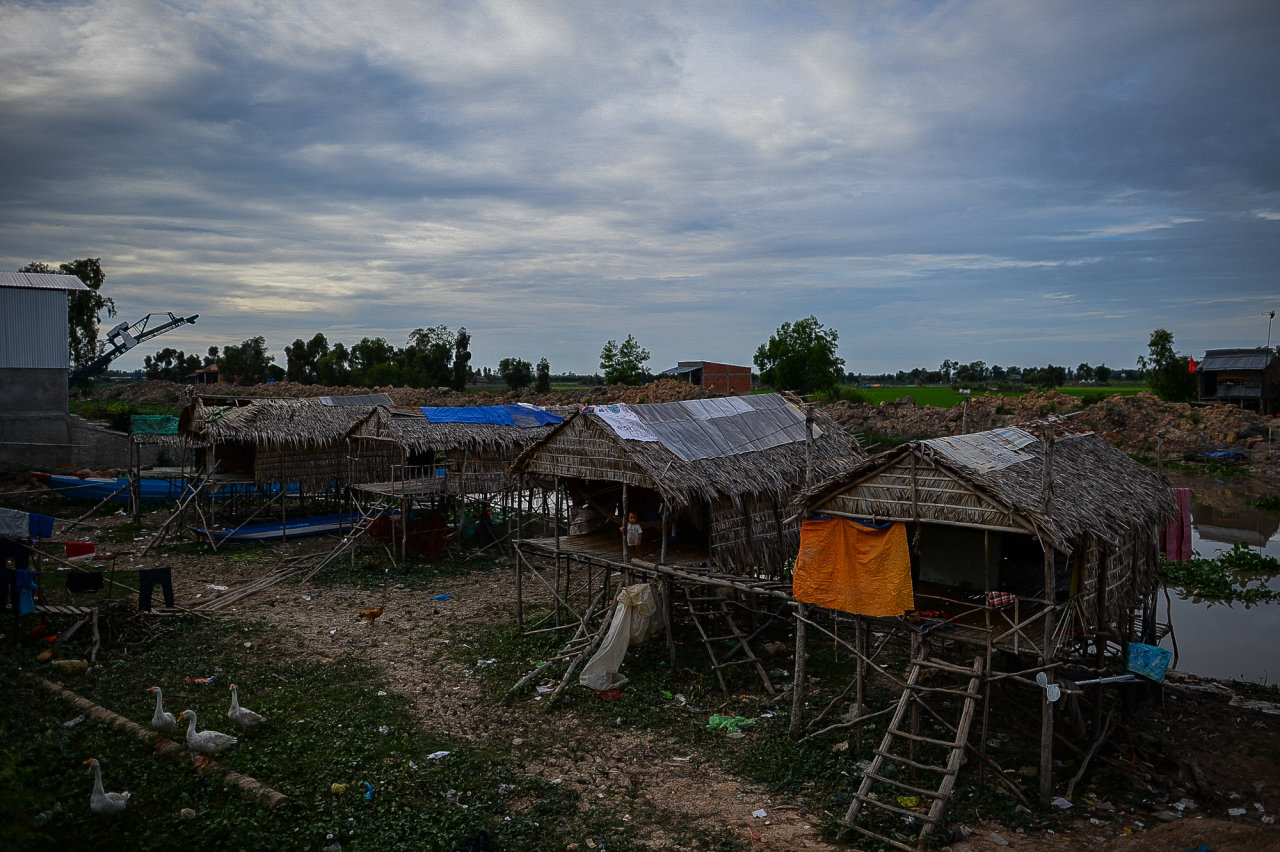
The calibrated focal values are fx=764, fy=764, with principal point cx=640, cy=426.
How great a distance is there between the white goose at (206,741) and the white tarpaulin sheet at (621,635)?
13.4ft

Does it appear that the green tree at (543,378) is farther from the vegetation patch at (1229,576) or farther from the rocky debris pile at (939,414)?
the vegetation patch at (1229,576)

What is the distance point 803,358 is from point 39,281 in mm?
34672

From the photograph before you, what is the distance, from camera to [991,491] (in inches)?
292

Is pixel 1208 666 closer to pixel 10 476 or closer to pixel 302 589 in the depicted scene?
pixel 302 589

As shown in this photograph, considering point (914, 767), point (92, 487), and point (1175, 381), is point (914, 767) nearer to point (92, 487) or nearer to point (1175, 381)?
point (92, 487)

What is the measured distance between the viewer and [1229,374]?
39125 millimetres

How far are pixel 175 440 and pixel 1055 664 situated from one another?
2177 centimetres

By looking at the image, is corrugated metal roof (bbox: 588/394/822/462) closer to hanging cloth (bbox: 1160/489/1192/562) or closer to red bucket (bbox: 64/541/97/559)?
hanging cloth (bbox: 1160/489/1192/562)

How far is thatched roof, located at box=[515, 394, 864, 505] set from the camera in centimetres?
1099

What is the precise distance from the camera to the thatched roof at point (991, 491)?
294 inches

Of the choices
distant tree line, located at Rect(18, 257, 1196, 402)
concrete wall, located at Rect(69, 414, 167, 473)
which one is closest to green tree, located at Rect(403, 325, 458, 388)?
distant tree line, located at Rect(18, 257, 1196, 402)

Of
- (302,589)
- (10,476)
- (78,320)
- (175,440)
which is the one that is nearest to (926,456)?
(302,589)

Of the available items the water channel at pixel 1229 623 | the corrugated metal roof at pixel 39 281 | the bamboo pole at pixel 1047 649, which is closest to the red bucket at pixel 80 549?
the bamboo pole at pixel 1047 649

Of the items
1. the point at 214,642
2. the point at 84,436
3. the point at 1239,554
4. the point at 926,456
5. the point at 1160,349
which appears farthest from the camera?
the point at 1160,349
